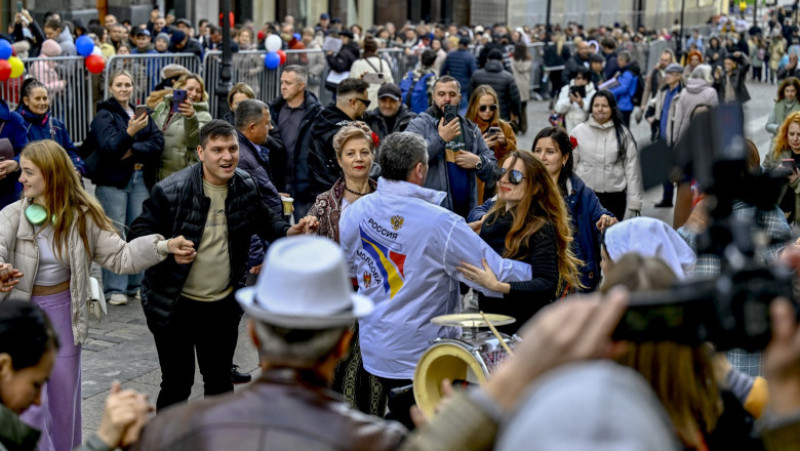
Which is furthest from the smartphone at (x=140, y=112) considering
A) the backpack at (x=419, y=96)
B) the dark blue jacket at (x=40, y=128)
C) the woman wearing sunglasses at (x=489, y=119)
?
the backpack at (x=419, y=96)

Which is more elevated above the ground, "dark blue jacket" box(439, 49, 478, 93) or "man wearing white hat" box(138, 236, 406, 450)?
"dark blue jacket" box(439, 49, 478, 93)

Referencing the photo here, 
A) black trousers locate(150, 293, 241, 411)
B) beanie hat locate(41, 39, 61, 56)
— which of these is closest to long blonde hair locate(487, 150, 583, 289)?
black trousers locate(150, 293, 241, 411)

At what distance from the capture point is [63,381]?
5.48 metres

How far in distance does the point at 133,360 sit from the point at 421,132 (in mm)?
2651

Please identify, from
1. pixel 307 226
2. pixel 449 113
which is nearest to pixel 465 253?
pixel 307 226

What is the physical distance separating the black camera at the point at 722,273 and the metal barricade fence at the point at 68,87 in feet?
38.4

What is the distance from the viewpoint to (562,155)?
290 inches

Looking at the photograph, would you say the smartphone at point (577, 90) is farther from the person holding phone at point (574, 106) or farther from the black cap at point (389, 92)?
the black cap at point (389, 92)

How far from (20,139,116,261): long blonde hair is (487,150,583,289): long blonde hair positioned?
6.82ft

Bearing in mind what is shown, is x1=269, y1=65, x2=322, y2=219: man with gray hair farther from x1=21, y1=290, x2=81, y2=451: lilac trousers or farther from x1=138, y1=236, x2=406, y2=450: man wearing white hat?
x1=138, y1=236, x2=406, y2=450: man wearing white hat

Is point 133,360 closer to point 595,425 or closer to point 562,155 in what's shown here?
point 562,155

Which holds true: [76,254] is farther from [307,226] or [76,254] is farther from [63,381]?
[307,226]

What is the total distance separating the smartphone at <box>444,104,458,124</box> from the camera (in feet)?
27.2

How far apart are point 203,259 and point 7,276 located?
1.08 m
